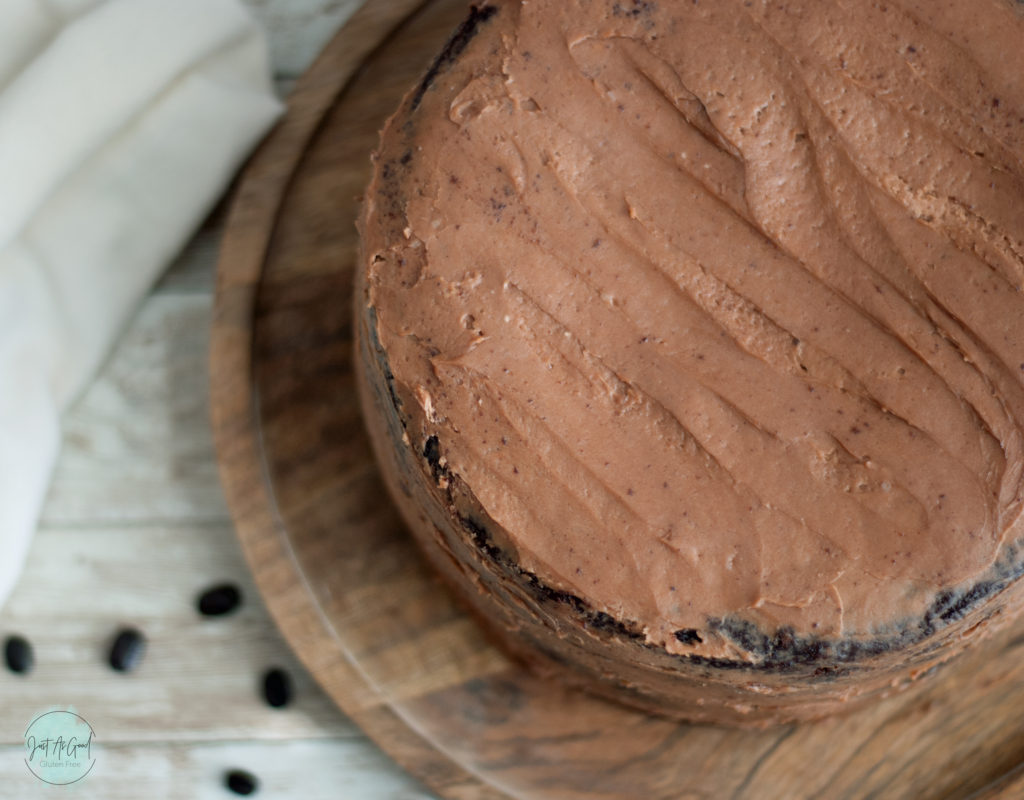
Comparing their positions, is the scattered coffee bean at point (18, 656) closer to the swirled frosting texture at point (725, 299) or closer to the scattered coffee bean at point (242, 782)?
the scattered coffee bean at point (242, 782)

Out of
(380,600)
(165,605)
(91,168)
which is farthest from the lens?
(165,605)

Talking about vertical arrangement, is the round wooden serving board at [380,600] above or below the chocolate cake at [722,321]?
below

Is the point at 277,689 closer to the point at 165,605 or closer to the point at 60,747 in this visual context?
the point at 165,605

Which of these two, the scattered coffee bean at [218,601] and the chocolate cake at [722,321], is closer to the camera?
the chocolate cake at [722,321]

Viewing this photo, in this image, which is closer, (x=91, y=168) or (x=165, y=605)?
(x=91, y=168)

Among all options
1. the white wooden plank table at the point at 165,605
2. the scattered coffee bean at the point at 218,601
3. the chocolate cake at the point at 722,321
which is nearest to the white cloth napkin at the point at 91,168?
the white wooden plank table at the point at 165,605

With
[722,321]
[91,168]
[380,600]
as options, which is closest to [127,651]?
[380,600]
